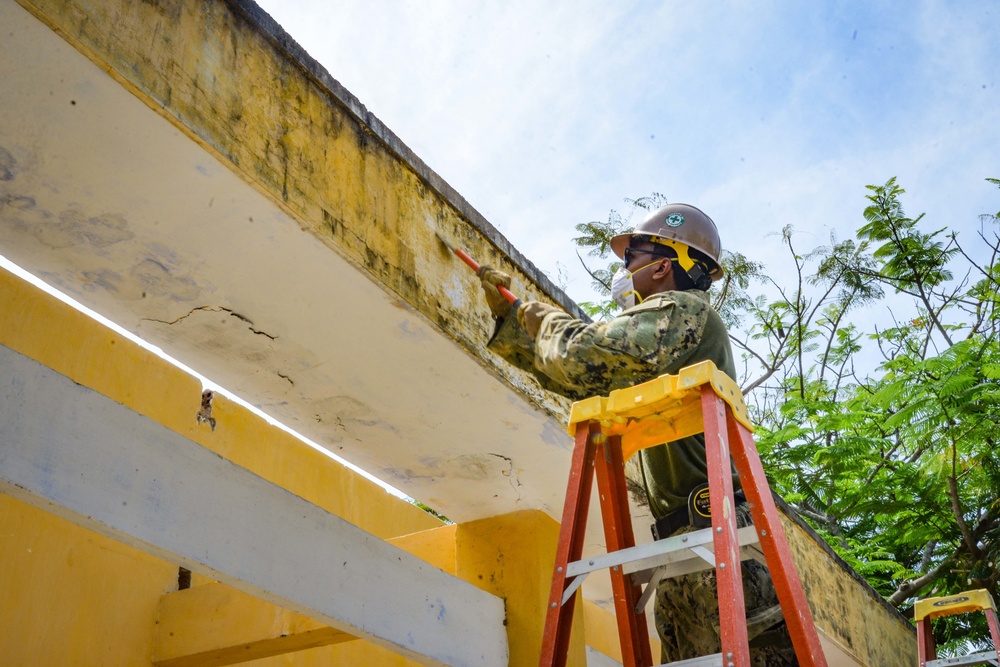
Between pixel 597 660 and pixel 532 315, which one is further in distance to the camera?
pixel 597 660

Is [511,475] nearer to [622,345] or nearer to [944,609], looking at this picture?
[622,345]

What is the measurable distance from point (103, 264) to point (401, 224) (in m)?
1.14

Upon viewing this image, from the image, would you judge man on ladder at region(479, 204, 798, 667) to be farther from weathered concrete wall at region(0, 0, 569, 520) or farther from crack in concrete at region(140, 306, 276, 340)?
crack in concrete at region(140, 306, 276, 340)

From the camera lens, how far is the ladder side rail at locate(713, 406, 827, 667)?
2.59 m

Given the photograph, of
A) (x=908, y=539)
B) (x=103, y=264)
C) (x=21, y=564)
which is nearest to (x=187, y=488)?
(x=103, y=264)

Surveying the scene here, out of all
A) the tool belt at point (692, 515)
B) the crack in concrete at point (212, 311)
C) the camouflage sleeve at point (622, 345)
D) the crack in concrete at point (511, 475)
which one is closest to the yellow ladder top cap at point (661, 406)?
the camouflage sleeve at point (622, 345)

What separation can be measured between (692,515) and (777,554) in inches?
28.5

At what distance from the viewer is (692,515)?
3.40 metres

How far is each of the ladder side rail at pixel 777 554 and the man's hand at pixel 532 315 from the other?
2.91 ft

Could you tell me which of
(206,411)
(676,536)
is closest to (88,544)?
(206,411)

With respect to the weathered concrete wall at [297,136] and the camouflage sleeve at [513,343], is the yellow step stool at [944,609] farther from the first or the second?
the camouflage sleeve at [513,343]

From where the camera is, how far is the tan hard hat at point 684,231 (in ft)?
12.8

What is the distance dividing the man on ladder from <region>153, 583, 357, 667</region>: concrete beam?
152 cm

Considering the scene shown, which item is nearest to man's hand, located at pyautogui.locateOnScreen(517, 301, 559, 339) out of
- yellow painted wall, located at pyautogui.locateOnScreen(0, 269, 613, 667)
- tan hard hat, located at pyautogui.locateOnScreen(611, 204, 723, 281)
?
tan hard hat, located at pyautogui.locateOnScreen(611, 204, 723, 281)
